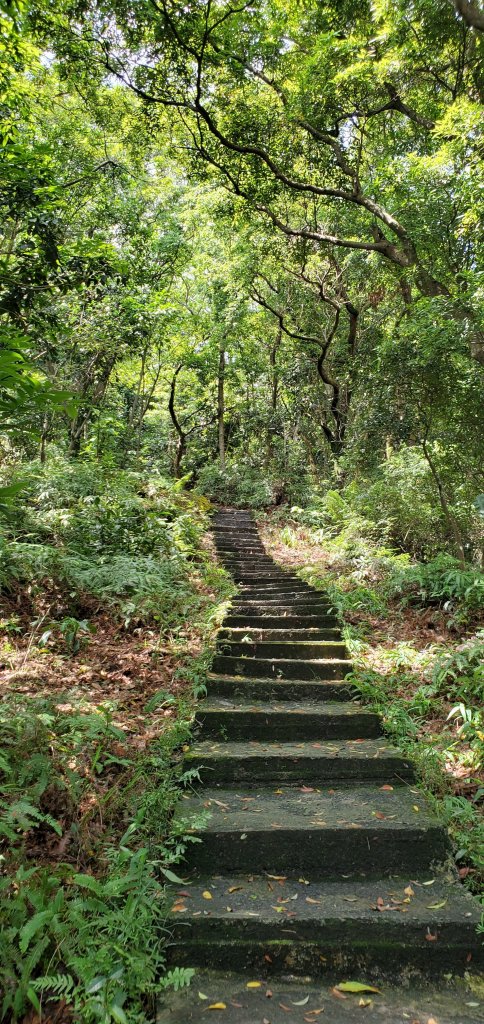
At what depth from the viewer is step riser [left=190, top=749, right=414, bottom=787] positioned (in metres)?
3.76

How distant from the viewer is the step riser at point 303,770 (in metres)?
3.76

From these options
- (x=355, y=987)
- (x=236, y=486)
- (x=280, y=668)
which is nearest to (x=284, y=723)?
(x=280, y=668)

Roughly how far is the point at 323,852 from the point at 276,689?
5.67 feet

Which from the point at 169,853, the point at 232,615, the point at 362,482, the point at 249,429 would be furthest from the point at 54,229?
the point at 249,429

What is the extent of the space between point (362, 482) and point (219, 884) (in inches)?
348

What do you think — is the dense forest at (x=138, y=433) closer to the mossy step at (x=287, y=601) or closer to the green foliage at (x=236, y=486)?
the mossy step at (x=287, y=601)

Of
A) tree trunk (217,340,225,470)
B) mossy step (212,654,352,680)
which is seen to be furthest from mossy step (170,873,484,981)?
tree trunk (217,340,225,470)

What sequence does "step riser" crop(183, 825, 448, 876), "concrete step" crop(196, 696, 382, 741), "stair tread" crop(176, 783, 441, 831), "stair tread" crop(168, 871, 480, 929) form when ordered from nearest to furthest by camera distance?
1. "stair tread" crop(168, 871, 480, 929)
2. "step riser" crop(183, 825, 448, 876)
3. "stair tread" crop(176, 783, 441, 831)
4. "concrete step" crop(196, 696, 382, 741)

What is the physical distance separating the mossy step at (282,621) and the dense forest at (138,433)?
25cm

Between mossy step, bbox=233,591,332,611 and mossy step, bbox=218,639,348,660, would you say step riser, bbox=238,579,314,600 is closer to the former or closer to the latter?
mossy step, bbox=233,591,332,611

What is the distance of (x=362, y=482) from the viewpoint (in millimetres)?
Result: 10906

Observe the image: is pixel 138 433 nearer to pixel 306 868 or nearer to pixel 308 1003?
pixel 306 868

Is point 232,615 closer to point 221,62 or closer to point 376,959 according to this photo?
point 376,959

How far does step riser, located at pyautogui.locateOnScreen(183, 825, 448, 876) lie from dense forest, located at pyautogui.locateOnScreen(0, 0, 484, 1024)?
26cm
